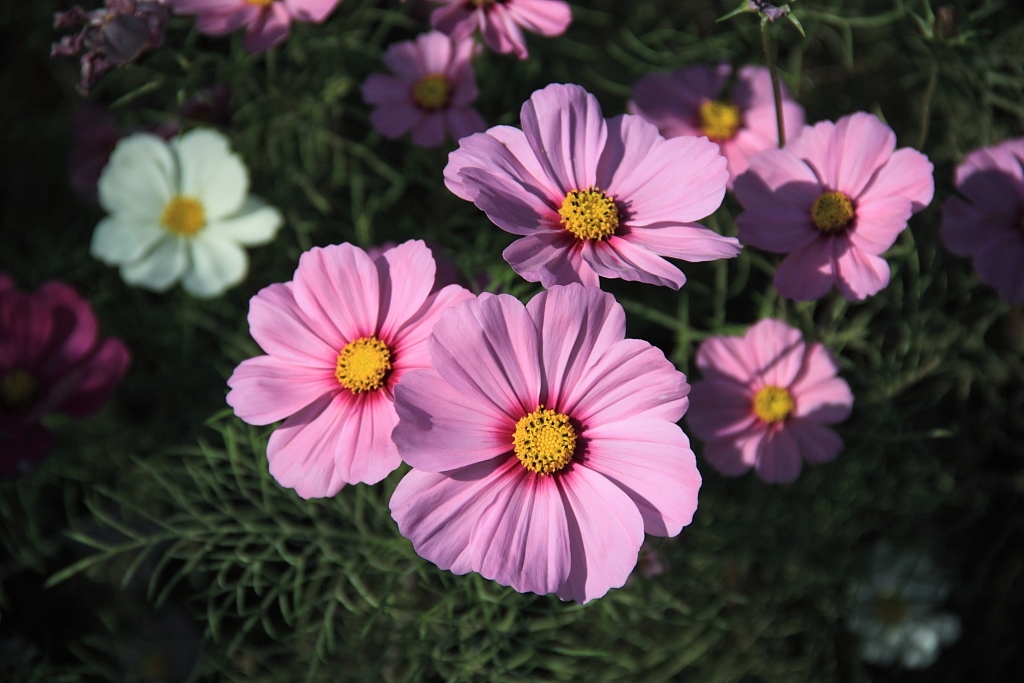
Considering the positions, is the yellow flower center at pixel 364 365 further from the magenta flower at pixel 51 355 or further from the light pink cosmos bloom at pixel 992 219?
the light pink cosmos bloom at pixel 992 219

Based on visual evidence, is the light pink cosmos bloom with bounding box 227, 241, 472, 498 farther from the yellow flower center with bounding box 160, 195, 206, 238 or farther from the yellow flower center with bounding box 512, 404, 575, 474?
the yellow flower center with bounding box 160, 195, 206, 238

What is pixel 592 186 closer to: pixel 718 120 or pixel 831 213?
pixel 831 213

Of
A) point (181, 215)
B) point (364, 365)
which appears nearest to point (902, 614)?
point (364, 365)

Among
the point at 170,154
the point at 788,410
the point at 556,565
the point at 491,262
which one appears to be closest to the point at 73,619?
the point at 170,154

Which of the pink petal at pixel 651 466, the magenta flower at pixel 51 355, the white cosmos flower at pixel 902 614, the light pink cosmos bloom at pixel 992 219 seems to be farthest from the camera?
the white cosmos flower at pixel 902 614

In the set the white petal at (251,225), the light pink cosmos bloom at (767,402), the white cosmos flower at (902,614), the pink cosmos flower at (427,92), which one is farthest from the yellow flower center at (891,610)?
the white petal at (251,225)

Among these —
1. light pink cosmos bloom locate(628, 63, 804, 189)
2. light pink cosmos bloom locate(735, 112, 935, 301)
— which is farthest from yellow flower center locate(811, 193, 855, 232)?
light pink cosmos bloom locate(628, 63, 804, 189)
